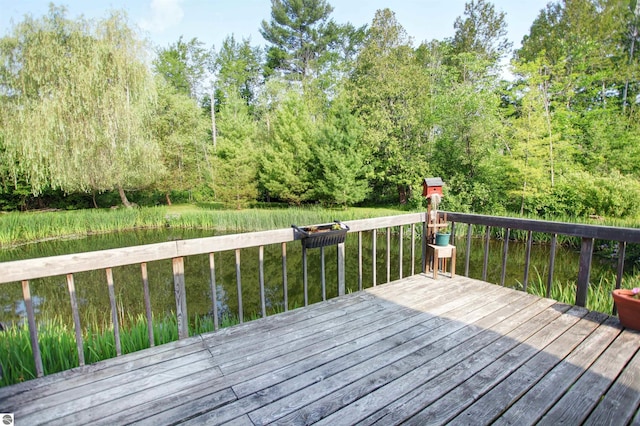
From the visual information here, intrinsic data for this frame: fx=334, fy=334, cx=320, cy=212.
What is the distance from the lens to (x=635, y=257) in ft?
20.2

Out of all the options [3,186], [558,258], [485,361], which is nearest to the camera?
[485,361]

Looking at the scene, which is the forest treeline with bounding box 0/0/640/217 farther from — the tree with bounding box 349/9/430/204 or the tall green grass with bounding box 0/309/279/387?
the tall green grass with bounding box 0/309/279/387

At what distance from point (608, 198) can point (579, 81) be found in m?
7.06

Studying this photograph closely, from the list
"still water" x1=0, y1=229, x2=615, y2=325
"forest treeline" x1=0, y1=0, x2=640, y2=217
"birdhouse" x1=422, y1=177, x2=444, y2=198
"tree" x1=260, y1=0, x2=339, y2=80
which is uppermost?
Answer: "tree" x1=260, y1=0, x2=339, y2=80

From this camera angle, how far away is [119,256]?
191 cm

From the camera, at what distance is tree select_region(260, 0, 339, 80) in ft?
69.3

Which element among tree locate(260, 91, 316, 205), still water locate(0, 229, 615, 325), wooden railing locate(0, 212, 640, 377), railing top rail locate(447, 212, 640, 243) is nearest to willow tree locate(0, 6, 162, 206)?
still water locate(0, 229, 615, 325)

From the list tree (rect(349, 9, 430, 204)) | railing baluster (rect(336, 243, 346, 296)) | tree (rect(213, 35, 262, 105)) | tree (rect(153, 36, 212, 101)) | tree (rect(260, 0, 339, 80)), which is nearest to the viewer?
railing baluster (rect(336, 243, 346, 296))

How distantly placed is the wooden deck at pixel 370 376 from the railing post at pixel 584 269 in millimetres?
189

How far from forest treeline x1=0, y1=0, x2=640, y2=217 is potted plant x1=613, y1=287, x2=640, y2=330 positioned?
7328 mm

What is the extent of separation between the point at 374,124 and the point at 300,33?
12.8 metres

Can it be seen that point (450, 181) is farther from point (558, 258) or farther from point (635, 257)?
point (635, 257)

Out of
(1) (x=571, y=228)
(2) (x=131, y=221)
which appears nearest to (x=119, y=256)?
(1) (x=571, y=228)

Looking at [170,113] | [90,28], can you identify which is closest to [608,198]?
[90,28]
